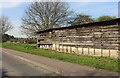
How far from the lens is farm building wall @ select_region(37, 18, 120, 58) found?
873 inches

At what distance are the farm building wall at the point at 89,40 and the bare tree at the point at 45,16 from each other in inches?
1029

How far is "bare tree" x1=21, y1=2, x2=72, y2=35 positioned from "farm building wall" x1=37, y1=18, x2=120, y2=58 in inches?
1029

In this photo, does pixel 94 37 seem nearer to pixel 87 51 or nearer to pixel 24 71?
pixel 87 51

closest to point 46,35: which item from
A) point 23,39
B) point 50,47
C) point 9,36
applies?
point 50,47

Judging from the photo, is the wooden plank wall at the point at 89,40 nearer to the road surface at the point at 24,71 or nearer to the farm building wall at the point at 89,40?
the farm building wall at the point at 89,40

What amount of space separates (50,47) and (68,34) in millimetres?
6585

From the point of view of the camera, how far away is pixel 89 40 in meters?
25.5

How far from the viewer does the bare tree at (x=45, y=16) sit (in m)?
61.6

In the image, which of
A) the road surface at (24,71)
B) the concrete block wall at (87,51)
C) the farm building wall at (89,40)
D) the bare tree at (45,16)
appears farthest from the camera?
the bare tree at (45,16)

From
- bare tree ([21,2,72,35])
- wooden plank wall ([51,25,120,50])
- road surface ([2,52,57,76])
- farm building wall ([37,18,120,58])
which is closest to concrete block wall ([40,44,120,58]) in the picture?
farm building wall ([37,18,120,58])

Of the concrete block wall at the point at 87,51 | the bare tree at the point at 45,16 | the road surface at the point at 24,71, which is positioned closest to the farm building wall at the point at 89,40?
the concrete block wall at the point at 87,51

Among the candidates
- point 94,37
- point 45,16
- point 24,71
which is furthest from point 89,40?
point 45,16

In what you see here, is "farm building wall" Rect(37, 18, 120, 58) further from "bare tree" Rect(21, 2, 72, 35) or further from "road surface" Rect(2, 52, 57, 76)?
"bare tree" Rect(21, 2, 72, 35)

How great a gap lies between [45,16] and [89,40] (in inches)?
1453
